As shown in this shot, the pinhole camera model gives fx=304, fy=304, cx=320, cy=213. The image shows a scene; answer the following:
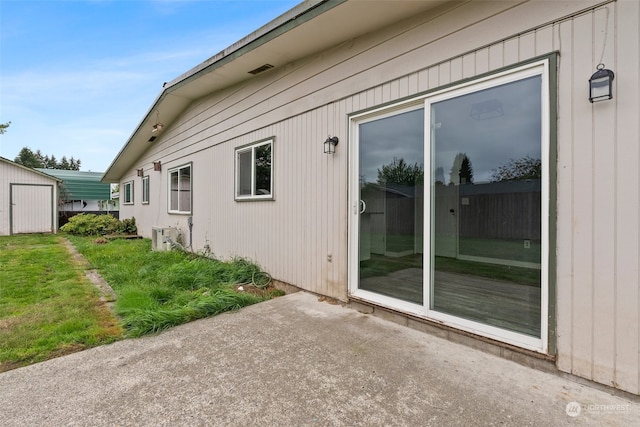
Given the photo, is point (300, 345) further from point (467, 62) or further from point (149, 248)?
point (149, 248)

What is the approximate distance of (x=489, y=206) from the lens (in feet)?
7.70

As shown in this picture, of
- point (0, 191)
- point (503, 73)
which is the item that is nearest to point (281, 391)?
point (503, 73)

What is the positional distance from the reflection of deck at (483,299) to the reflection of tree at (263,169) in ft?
8.39

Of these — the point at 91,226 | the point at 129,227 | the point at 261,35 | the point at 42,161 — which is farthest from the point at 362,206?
the point at 42,161

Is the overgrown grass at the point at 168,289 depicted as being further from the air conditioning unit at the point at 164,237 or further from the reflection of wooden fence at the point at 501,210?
the reflection of wooden fence at the point at 501,210

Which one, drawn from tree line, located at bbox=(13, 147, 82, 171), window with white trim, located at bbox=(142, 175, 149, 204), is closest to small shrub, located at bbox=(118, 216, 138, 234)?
window with white trim, located at bbox=(142, 175, 149, 204)

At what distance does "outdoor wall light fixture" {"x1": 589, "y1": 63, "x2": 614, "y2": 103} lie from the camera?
1.72 meters

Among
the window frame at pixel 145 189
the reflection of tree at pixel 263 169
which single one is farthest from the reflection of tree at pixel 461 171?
the window frame at pixel 145 189

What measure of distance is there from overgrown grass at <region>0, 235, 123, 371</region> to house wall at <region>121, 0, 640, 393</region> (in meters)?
2.12

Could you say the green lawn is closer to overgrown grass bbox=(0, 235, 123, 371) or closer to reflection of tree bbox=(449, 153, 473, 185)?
overgrown grass bbox=(0, 235, 123, 371)

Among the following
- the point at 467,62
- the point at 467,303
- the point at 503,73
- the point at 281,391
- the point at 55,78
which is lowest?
the point at 281,391

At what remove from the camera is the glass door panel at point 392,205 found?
2.75m

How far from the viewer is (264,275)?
4.47m

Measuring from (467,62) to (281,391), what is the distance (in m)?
2.69
